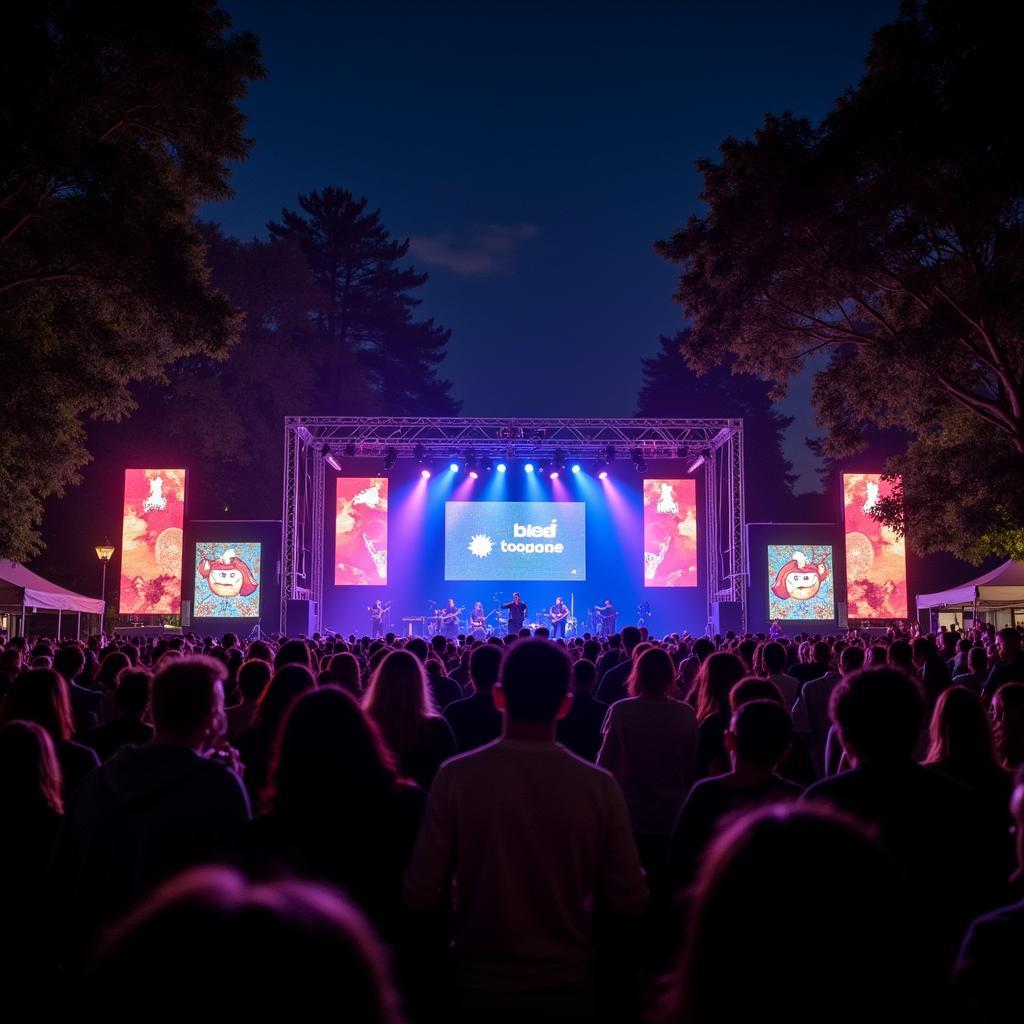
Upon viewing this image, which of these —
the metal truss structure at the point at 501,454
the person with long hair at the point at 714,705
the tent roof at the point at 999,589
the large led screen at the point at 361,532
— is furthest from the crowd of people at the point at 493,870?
the large led screen at the point at 361,532

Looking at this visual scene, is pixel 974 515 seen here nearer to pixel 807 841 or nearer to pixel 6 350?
pixel 6 350

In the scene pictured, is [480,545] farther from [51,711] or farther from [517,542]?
[51,711]

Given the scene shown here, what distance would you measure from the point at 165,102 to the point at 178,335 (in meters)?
3.48

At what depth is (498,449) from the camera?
3030cm

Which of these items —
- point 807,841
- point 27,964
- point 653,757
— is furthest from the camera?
point 653,757

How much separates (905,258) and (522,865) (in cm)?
1497

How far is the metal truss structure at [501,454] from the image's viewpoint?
91.5 ft

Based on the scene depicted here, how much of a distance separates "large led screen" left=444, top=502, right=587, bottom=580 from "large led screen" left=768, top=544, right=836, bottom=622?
5.52 meters

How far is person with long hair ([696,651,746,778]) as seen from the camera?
18.0 ft

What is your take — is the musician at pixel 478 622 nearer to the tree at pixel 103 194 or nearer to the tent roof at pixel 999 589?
the tent roof at pixel 999 589

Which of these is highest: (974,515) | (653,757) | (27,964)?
(974,515)

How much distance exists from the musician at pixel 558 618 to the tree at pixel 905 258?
10735 millimetres

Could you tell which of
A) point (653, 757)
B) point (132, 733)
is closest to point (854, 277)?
point (653, 757)

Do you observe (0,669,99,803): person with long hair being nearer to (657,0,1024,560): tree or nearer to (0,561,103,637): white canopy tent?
(657,0,1024,560): tree
